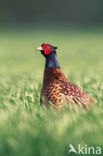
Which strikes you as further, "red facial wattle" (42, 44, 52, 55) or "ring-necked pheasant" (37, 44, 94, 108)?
"red facial wattle" (42, 44, 52, 55)

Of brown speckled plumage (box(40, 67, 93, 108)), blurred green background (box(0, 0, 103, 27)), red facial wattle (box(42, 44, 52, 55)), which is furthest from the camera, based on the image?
blurred green background (box(0, 0, 103, 27))

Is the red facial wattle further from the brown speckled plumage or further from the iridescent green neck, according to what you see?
the brown speckled plumage

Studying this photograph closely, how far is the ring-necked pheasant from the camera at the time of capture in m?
4.59

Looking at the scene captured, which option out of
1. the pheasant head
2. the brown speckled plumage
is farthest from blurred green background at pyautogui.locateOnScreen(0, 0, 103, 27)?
the brown speckled plumage

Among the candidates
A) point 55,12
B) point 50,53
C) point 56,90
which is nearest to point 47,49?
point 50,53

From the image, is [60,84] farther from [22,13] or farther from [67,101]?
[22,13]

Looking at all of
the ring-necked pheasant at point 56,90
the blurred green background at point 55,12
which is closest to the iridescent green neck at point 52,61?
the ring-necked pheasant at point 56,90

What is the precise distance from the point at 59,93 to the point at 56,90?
2.7 inches

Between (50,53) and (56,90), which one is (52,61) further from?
(56,90)

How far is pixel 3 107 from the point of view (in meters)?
4.97

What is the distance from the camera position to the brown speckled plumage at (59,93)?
458cm

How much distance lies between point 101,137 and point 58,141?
1.23ft

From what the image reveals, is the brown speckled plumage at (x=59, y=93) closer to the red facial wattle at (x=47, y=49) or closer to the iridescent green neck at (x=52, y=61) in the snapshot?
the iridescent green neck at (x=52, y=61)

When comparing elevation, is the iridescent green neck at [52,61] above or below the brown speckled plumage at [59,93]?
above
